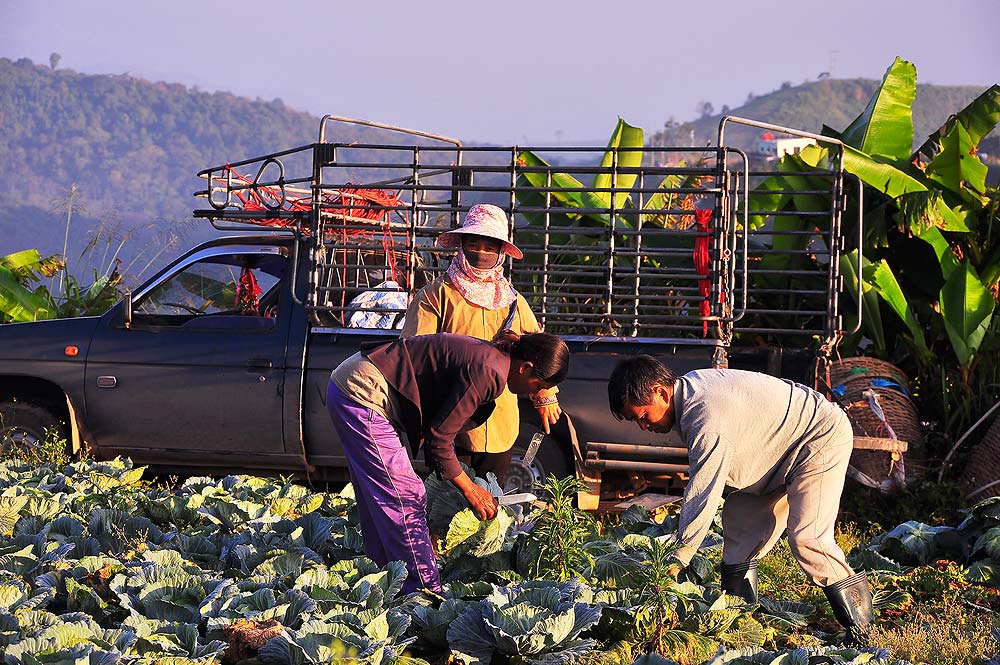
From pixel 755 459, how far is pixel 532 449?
2476 mm

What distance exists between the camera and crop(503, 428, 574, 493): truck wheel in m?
6.91

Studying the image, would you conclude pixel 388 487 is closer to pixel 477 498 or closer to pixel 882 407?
pixel 477 498

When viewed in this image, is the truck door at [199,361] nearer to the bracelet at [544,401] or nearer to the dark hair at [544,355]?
the bracelet at [544,401]

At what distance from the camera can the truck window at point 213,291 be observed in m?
7.61

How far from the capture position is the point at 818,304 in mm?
8516

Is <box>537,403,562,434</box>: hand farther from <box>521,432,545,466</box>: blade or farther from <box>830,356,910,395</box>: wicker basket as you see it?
<box>830,356,910,395</box>: wicker basket

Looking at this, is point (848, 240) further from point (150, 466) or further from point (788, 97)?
point (788, 97)

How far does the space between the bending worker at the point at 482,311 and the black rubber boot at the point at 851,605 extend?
1608 millimetres

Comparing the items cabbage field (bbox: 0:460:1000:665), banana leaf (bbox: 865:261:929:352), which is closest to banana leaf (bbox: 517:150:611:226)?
banana leaf (bbox: 865:261:929:352)

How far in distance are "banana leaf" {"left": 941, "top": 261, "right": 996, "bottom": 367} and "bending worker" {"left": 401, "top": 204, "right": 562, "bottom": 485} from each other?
12.3ft

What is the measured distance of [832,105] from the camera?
10862cm

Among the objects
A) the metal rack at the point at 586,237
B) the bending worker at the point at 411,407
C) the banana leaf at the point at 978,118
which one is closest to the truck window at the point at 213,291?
the metal rack at the point at 586,237

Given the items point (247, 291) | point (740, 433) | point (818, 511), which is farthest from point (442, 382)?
point (247, 291)

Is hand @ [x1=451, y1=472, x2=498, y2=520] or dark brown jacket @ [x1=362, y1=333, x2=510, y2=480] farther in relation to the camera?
hand @ [x1=451, y1=472, x2=498, y2=520]
